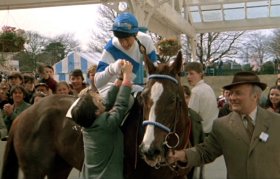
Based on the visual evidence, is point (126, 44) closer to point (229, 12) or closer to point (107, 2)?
point (107, 2)

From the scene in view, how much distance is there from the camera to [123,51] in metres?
4.39

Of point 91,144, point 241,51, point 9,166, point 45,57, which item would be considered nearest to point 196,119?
point 91,144

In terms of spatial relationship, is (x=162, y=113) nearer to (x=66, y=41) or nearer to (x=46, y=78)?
(x=46, y=78)

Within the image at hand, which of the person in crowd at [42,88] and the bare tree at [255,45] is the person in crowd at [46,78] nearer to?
the person in crowd at [42,88]

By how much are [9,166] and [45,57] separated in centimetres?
3610

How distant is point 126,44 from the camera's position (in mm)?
4324

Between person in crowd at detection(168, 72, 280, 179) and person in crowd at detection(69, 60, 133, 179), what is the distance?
0.94 meters

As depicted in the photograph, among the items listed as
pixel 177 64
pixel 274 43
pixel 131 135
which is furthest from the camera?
pixel 274 43

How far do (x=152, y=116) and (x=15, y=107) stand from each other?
14.8 ft

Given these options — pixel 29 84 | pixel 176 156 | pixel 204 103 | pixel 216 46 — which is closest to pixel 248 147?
pixel 176 156

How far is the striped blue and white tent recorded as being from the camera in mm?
20734

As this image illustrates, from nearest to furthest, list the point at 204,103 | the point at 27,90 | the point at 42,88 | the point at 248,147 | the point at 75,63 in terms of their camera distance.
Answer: the point at 248,147 → the point at 204,103 → the point at 42,88 → the point at 27,90 → the point at 75,63

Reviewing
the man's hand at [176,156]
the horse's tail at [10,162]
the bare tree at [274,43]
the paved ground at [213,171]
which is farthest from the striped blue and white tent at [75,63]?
the bare tree at [274,43]

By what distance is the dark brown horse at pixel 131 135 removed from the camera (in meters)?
3.47
